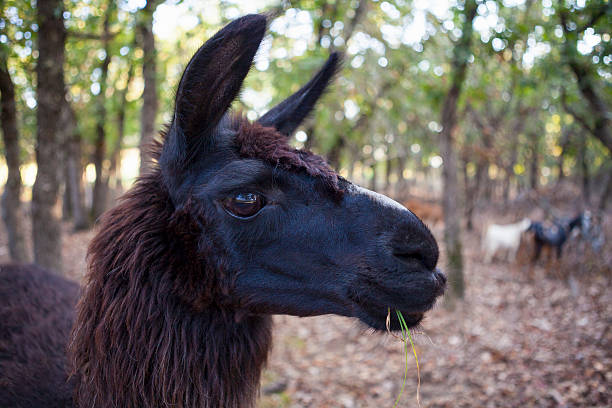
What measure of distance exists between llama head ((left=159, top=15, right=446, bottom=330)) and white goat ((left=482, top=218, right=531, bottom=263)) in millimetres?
11630

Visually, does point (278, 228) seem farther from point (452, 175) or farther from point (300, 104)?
point (452, 175)

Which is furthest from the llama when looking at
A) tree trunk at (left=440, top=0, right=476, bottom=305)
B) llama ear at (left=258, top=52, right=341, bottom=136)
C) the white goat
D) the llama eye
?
the white goat

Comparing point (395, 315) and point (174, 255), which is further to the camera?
point (174, 255)

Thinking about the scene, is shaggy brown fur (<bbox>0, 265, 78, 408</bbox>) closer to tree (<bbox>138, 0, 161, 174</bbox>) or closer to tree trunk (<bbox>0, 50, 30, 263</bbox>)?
tree (<bbox>138, 0, 161, 174</bbox>)

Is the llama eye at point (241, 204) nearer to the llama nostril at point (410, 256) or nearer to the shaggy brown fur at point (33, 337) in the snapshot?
the llama nostril at point (410, 256)

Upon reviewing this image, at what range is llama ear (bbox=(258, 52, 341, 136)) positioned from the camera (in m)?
2.29

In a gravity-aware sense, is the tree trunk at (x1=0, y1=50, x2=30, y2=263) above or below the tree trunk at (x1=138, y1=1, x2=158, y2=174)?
below

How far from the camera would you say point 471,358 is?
512 centimetres

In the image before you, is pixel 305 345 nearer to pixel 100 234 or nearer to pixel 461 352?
pixel 461 352

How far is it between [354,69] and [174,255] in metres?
6.55

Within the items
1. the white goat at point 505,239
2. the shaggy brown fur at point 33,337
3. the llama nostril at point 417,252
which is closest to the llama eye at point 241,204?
the llama nostril at point 417,252

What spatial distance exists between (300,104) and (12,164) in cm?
620

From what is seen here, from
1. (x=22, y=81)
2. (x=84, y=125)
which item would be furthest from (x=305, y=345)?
(x=84, y=125)

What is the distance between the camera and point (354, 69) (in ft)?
24.5
